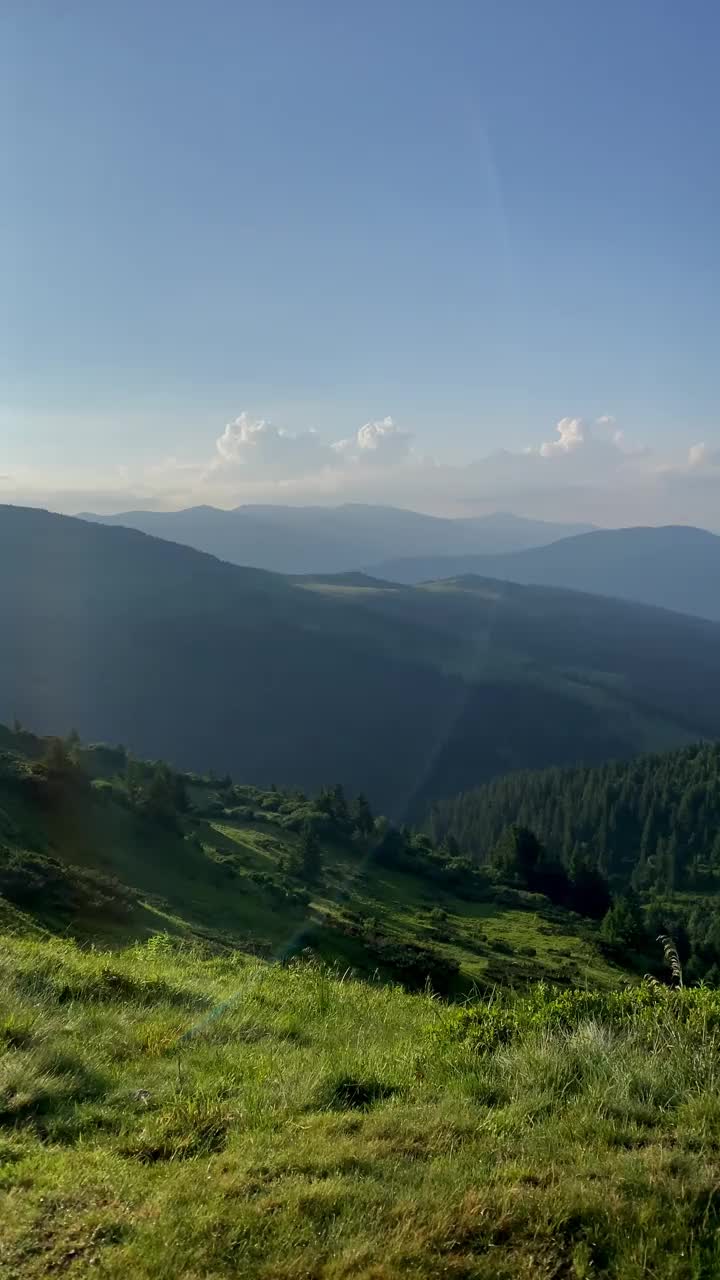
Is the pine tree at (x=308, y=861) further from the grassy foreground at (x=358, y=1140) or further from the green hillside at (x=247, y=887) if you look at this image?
the grassy foreground at (x=358, y=1140)

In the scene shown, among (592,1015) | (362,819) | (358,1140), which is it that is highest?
(358,1140)

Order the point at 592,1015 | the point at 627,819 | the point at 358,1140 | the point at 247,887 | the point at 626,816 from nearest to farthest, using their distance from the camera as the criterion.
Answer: the point at 358,1140, the point at 592,1015, the point at 247,887, the point at 627,819, the point at 626,816

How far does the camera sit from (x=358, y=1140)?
19.7 ft

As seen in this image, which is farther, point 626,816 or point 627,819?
point 626,816

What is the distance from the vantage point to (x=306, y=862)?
70.7 metres

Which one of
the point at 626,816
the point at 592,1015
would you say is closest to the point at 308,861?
the point at 592,1015

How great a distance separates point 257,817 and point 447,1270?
314 feet

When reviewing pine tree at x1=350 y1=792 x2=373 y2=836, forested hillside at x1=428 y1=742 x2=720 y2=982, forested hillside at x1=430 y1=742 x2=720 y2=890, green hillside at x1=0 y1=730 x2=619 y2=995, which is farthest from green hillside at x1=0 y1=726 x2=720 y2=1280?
forested hillside at x1=430 y1=742 x2=720 y2=890

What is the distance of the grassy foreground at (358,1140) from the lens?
15.5 feet

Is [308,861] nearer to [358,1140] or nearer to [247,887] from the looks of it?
[247,887]

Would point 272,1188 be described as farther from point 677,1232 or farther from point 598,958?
point 598,958

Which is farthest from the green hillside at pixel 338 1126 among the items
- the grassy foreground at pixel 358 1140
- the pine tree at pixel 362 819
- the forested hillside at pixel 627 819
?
the forested hillside at pixel 627 819

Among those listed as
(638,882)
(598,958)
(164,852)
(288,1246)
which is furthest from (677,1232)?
(638,882)

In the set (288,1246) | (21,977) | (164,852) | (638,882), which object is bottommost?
(638,882)
